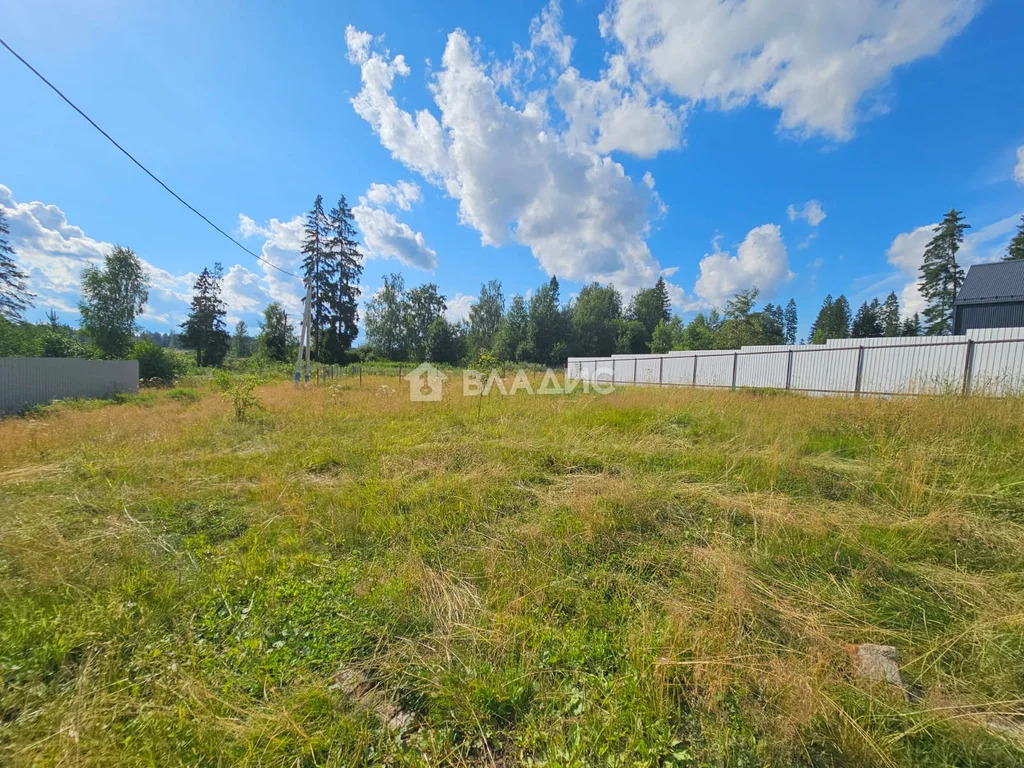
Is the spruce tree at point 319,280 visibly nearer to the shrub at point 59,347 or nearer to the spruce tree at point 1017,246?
the shrub at point 59,347

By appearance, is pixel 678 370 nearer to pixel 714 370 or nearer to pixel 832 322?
pixel 714 370

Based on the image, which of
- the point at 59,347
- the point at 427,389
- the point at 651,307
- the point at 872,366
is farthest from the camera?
the point at 651,307

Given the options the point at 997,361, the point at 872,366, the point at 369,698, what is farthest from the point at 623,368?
the point at 369,698

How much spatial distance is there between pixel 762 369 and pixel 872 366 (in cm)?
312

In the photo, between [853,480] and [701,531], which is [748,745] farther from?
[853,480]

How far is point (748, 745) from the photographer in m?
1.37

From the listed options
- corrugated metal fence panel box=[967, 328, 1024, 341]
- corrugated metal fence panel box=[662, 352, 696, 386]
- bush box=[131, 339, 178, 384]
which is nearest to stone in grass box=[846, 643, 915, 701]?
corrugated metal fence panel box=[967, 328, 1024, 341]

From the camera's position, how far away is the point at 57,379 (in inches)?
478

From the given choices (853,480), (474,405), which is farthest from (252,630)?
(474,405)

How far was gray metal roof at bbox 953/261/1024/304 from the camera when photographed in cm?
1797

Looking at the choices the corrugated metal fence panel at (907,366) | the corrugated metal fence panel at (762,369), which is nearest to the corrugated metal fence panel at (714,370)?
the corrugated metal fence panel at (762,369)

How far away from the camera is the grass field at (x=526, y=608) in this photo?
1423 mm

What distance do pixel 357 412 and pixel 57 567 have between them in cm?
581

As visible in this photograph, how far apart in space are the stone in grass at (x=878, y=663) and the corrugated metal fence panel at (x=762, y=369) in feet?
45.1
